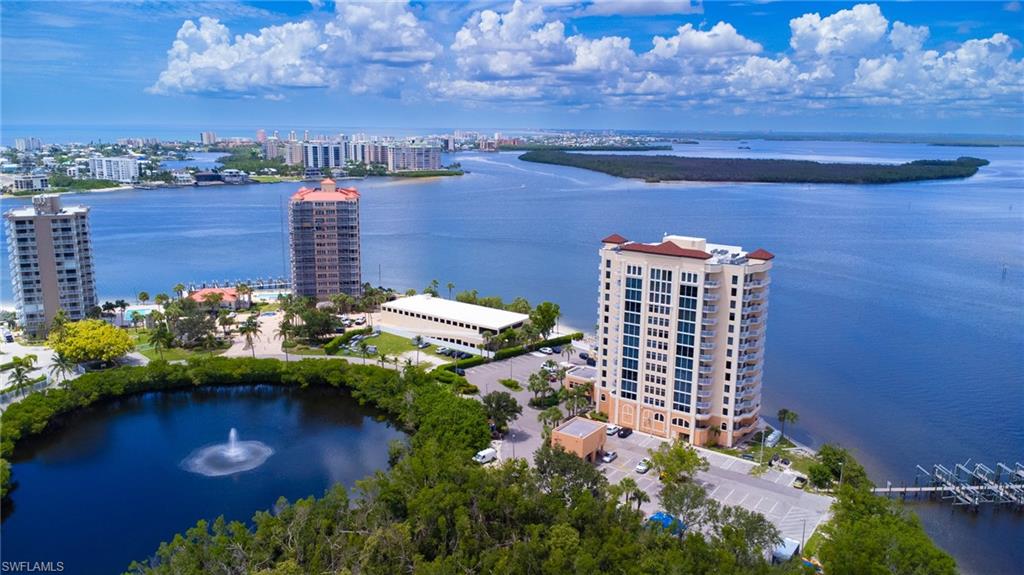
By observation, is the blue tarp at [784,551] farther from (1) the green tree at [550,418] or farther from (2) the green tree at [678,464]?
(1) the green tree at [550,418]

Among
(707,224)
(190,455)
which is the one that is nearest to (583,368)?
(190,455)

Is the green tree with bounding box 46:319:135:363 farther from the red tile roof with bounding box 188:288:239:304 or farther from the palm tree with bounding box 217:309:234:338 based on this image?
the red tile roof with bounding box 188:288:239:304

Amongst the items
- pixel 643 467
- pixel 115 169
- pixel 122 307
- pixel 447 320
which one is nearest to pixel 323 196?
pixel 447 320

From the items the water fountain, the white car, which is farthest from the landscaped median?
the white car

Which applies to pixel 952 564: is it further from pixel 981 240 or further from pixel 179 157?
pixel 179 157

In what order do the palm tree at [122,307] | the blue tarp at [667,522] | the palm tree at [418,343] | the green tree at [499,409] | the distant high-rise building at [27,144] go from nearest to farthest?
1. the blue tarp at [667,522]
2. the green tree at [499,409]
3. the palm tree at [418,343]
4. the palm tree at [122,307]
5. the distant high-rise building at [27,144]

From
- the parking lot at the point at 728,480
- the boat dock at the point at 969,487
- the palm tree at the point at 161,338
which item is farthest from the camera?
the palm tree at the point at 161,338

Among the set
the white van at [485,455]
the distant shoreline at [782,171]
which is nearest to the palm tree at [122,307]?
the white van at [485,455]
